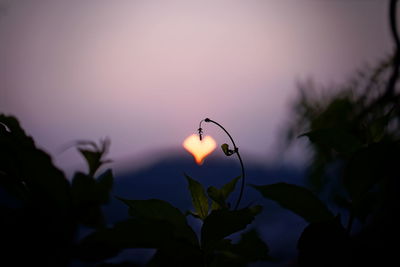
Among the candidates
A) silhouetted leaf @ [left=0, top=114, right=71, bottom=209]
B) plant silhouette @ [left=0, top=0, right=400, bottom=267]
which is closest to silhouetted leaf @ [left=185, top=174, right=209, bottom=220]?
plant silhouette @ [left=0, top=0, right=400, bottom=267]

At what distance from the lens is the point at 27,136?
0.28m

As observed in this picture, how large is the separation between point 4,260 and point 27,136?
107mm

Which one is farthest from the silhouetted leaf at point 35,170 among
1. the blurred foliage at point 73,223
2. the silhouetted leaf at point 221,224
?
the silhouetted leaf at point 221,224

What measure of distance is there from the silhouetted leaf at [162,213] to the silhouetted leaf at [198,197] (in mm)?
33

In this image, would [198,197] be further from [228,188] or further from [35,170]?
[35,170]

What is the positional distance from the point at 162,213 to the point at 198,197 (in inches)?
2.0

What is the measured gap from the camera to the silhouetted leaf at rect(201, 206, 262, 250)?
261 mm

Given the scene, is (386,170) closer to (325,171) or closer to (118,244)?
(118,244)

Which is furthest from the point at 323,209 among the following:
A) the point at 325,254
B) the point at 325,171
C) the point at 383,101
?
the point at 325,171

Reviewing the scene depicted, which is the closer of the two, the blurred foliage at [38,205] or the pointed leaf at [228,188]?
the blurred foliage at [38,205]

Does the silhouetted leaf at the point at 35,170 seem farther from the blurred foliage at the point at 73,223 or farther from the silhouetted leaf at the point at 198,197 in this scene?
the silhouetted leaf at the point at 198,197

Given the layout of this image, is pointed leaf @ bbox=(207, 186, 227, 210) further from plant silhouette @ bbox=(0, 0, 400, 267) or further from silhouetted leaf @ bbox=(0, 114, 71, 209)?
silhouetted leaf @ bbox=(0, 114, 71, 209)

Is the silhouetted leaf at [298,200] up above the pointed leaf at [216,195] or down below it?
below

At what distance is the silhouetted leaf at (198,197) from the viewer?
324 mm
